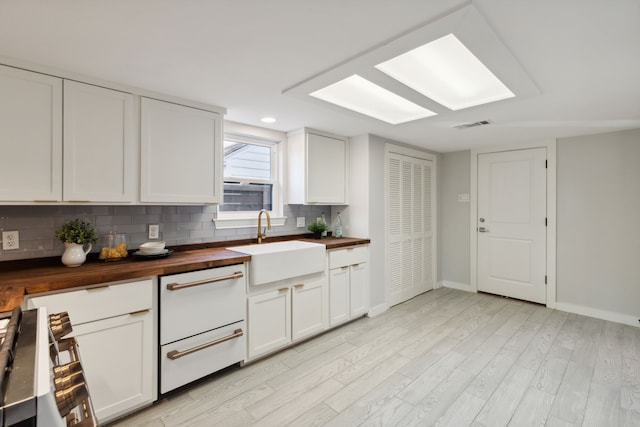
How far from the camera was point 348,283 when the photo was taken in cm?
327

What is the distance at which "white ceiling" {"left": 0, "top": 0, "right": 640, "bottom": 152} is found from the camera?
4.26 ft

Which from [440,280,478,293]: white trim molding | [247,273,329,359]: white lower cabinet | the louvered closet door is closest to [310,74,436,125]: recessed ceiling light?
the louvered closet door

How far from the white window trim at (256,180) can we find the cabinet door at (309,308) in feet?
2.78

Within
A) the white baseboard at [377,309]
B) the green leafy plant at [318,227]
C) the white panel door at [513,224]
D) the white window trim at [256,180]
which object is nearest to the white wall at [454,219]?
the white panel door at [513,224]

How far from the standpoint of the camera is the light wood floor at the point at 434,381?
188 centimetres

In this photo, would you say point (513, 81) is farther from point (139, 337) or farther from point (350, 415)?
point (139, 337)

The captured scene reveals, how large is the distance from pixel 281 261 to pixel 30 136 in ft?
5.83

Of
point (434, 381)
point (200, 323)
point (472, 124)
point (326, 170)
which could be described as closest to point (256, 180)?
point (326, 170)

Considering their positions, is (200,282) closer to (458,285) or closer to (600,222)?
(458,285)

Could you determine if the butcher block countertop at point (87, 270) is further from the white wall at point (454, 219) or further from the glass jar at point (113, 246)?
the white wall at point (454, 219)

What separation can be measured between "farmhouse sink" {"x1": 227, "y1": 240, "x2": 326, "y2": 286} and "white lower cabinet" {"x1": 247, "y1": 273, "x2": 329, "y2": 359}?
0.39ft

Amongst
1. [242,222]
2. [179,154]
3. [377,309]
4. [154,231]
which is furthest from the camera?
[377,309]

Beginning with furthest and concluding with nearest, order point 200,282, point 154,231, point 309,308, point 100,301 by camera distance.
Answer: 1. point 309,308
2. point 154,231
3. point 200,282
4. point 100,301

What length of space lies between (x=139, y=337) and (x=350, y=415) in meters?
1.38
